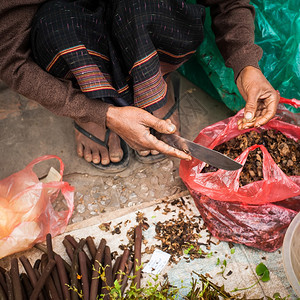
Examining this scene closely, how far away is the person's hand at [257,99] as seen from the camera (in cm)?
133

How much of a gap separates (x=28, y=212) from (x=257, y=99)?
47.7 inches

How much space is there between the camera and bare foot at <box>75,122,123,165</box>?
184 centimetres

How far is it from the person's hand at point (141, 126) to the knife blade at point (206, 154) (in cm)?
3

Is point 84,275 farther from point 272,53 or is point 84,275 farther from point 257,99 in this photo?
point 272,53

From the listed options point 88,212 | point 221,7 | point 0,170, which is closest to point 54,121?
point 0,170

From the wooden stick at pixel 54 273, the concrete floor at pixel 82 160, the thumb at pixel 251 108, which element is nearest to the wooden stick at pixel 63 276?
the wooden stick at pixel 54 273

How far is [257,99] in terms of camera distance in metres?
1.36

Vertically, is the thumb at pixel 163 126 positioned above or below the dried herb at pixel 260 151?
above

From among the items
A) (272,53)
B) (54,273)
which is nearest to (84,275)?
(54,273)

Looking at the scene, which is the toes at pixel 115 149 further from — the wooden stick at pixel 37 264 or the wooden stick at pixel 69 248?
the wooden stick at pixel 37 264

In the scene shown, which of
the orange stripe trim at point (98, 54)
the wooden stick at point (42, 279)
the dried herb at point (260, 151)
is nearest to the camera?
the wooden stick at point (42, 279)

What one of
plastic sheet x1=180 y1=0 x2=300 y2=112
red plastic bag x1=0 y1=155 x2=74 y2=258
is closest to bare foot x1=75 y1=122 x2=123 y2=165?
red plastic bag x1=0 y1=155 x2=74 y2=258

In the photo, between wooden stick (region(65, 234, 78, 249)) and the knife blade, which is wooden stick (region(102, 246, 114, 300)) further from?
the knife blade

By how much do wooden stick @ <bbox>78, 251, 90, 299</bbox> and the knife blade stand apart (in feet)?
2.08
